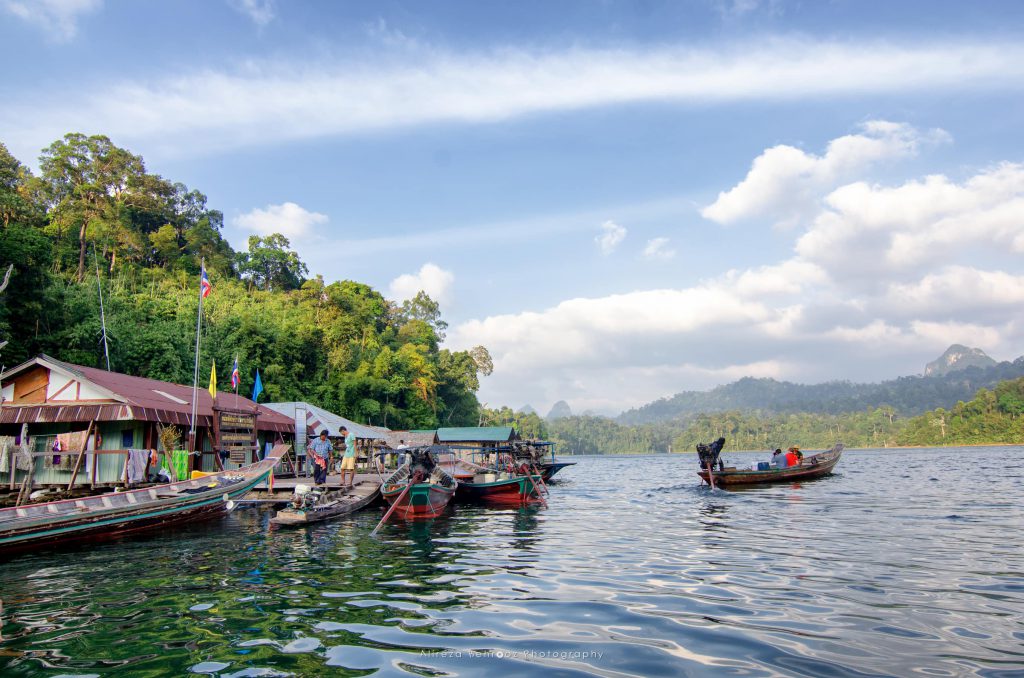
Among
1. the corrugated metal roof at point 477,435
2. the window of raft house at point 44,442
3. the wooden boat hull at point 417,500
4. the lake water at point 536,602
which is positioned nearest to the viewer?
the lake water at point 536,602

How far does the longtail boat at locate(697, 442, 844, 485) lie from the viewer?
2997 cm

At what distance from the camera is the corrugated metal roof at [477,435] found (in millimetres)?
37594

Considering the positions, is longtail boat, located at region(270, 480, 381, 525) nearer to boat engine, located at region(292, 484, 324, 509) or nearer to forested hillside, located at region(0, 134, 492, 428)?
boat engine, located at region(292, 484, 324, 509)

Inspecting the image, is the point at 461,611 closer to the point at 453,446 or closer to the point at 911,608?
the point at 911,608

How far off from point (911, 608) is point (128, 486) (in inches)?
773

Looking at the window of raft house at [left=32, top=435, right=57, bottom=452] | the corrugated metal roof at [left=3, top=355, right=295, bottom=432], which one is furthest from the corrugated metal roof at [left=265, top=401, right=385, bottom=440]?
the window of raft house at [left=32, top=435, right=57, bottom=452]

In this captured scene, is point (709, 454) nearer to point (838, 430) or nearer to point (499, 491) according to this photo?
point (499, 491)

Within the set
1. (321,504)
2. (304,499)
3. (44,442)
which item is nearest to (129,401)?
(44,442)

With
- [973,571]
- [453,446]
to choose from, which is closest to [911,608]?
[973,571]

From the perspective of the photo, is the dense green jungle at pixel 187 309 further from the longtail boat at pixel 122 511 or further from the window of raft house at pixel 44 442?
the longtail boat at pixel 122 511

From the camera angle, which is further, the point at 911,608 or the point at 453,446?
the point at 453,446

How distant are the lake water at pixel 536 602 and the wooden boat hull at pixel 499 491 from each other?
7.39m

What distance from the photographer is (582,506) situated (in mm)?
23938

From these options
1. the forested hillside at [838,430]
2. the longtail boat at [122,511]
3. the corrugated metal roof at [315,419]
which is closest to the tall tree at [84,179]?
the corrugated metal roof at [315,419]
